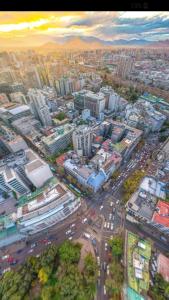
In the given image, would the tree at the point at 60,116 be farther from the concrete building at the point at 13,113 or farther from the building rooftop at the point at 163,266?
the building rooftop at the point at 163,266

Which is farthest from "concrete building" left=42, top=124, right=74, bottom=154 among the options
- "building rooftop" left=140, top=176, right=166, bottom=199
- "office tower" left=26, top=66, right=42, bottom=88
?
"office tower" left=26, top=66, right=42, bottom=88

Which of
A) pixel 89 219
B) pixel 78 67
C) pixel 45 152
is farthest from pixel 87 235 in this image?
pixel 78 67

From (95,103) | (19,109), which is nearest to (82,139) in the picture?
(95,103)

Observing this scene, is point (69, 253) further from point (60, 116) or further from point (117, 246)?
point (60, 116)

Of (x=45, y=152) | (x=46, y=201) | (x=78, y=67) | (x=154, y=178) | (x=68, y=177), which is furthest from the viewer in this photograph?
(x=78, y=67)

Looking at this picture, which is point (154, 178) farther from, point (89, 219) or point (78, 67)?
point (78, 67)

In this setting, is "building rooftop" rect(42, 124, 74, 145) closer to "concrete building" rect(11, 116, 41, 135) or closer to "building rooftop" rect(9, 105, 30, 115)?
"concrete building" rect(11, 116, 41, 135)
